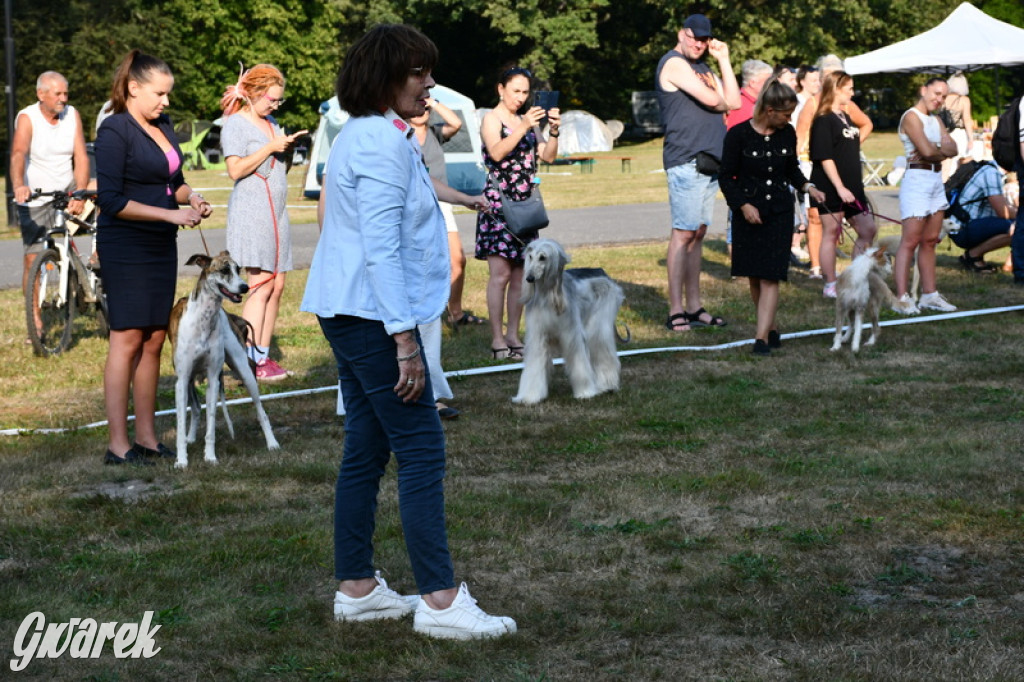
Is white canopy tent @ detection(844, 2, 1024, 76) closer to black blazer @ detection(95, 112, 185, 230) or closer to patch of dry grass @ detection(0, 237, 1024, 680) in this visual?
patch of dry grass @ detection(0, 237, 1024, 680)

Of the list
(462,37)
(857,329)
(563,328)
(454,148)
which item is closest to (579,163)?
(454,148)

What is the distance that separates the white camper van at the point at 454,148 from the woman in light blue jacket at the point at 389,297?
15890 millimetres

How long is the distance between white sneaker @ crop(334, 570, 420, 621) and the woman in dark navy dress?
243 cm

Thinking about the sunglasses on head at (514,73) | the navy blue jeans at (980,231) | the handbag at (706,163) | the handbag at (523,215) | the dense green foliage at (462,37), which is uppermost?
the dense green foliage at (462,37)

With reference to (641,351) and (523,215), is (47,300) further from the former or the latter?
(641,351)

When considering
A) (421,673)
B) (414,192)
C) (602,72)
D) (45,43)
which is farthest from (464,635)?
(602,72)

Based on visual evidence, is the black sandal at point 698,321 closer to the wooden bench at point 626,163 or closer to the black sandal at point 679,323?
the black sandal at point 679,323

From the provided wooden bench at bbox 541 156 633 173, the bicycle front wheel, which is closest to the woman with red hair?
the bicycle front wheel

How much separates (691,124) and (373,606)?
6.33m

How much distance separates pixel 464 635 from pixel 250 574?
1.05 m

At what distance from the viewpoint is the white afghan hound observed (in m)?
7.41

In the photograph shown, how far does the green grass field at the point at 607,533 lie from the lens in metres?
3.83

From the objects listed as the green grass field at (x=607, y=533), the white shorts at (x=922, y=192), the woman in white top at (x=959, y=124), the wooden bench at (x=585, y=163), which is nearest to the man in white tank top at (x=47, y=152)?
the green grass field at (x=607, y=533)

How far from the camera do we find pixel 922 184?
10.4m
